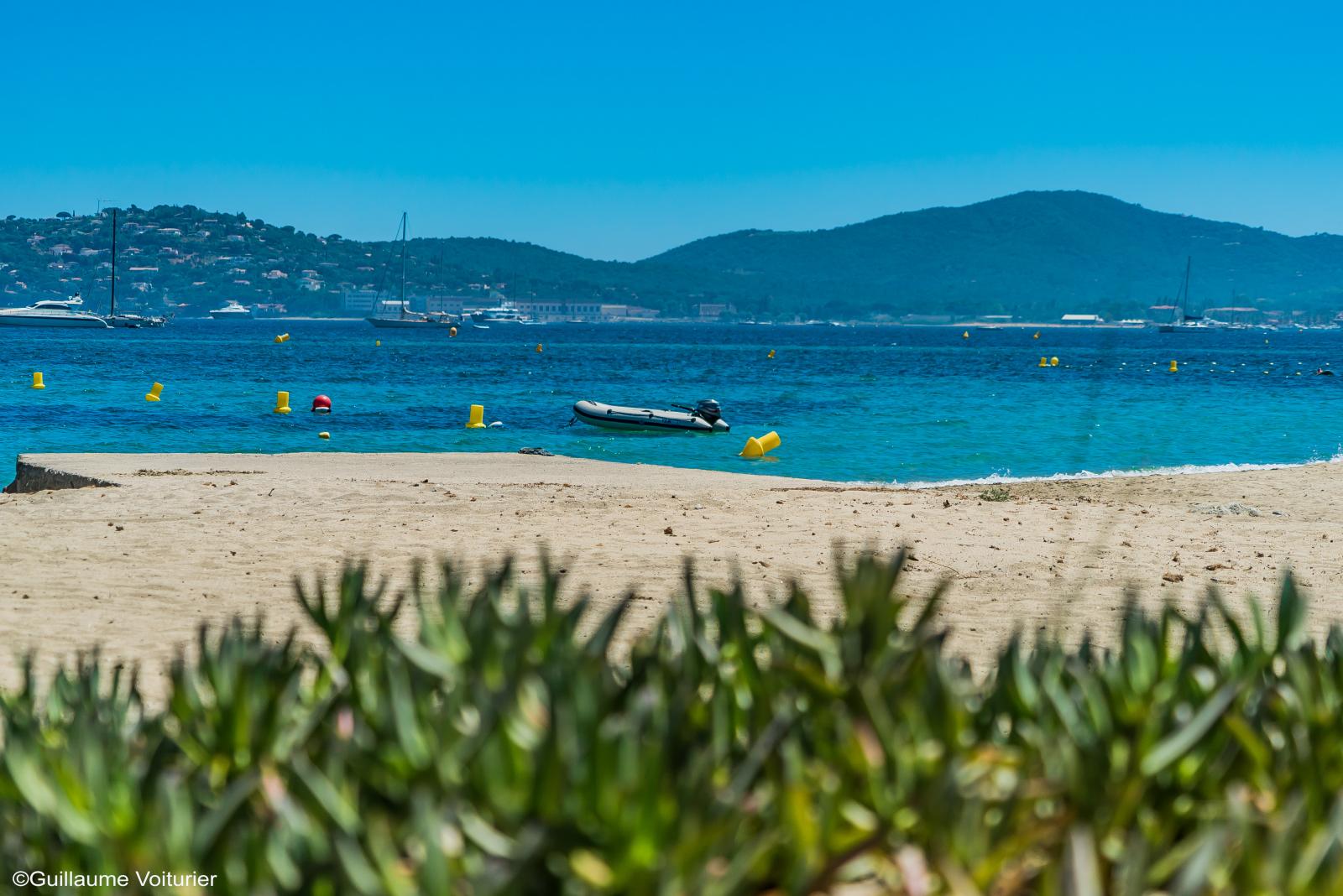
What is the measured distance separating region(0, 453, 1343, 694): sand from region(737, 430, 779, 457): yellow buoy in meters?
9.30

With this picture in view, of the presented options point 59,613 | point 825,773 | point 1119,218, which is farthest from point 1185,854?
point 1119,218

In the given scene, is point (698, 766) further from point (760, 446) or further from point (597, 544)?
point (760, 446)

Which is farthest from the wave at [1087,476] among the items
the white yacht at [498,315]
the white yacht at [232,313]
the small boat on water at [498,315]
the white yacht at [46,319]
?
the white yacht at [232,313]

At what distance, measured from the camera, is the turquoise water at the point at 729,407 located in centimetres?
2364

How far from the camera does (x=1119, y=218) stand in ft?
449

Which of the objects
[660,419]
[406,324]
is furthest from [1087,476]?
[406,324]

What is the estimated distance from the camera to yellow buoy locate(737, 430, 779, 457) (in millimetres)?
22859

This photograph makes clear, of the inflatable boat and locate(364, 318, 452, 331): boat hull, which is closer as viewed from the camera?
the inflatable boat

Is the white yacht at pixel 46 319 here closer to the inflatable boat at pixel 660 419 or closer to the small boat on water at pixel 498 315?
the small boat on water at pixel 498 315

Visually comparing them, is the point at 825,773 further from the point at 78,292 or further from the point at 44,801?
the point at 78,292

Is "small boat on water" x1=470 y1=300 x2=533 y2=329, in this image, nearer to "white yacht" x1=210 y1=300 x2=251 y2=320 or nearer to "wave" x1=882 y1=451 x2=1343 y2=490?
"white yacht" x1=210 y1=300 x2=251 y2=320

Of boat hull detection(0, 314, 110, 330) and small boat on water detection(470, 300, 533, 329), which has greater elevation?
small boat on water detection(470, 300, 533, 329)

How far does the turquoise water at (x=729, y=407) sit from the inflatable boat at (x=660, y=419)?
318 mm

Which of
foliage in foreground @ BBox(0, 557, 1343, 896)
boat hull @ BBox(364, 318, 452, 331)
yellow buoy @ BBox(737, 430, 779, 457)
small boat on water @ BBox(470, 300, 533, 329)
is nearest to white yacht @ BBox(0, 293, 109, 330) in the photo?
boat hull @ BBox(364, 318, 452, 331)
